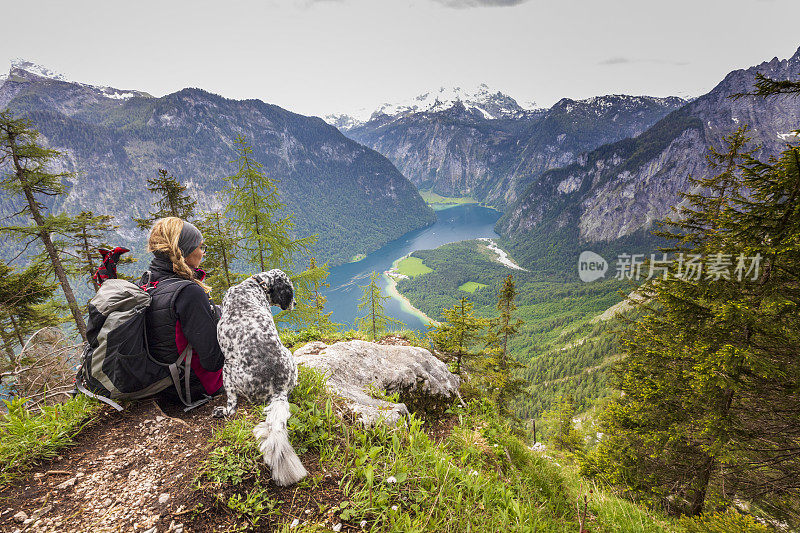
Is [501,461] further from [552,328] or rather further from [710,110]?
[710,110]

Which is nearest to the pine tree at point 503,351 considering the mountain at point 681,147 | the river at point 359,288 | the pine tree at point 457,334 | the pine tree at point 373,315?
the pine tree at point 457,334

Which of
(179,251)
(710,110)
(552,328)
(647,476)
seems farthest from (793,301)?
(710,110)

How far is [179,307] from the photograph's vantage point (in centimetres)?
325

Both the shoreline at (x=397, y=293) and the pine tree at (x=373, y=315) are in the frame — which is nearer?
the pine tree at (x=373, y=315)

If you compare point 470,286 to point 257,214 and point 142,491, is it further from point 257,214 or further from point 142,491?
point 142,491

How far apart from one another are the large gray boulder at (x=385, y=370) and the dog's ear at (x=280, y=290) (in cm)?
143

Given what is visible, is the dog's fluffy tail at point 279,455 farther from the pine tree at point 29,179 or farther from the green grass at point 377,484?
the pine tree at point 29,179

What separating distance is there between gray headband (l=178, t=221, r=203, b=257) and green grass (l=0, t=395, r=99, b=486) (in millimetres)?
1908

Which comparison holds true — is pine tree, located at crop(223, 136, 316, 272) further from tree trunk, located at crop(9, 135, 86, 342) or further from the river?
the river

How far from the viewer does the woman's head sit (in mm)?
3398

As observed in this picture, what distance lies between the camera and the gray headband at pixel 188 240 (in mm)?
3523

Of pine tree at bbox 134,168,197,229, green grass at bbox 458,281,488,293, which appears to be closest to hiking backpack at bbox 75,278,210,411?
pine tree at bbox 134,168,197,229

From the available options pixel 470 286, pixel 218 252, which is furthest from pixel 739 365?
pixel 470 286

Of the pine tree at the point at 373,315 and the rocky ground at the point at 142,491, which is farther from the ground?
the rocky ground at the point at 142,491
